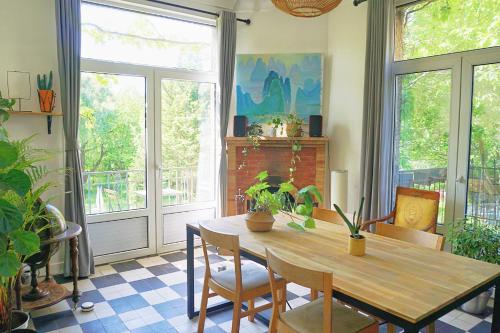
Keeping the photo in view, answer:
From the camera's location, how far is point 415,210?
3719 millimetres

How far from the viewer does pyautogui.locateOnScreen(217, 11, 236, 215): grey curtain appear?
466cm

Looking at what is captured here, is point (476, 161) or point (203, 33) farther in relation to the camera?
point (203, 33)

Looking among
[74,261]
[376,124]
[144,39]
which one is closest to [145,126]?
[144,39]

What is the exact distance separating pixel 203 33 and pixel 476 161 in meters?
3.21

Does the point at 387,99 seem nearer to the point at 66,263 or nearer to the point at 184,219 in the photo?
→ the point at 184,219

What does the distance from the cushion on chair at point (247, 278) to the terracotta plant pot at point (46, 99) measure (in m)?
2.23

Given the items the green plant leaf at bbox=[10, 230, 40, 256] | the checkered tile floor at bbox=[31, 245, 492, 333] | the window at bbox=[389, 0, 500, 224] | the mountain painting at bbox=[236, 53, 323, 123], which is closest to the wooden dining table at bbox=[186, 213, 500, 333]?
the checkered tile floor at bbox=[31, 245, 492, 333]

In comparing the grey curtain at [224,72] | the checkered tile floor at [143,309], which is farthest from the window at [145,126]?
the checkered tile floor at [143,309]

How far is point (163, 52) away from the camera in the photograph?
452 cm

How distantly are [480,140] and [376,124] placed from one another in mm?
942

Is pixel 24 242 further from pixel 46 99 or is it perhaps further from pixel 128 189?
pixel 128 189

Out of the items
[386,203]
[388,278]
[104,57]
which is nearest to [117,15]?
[104,57]

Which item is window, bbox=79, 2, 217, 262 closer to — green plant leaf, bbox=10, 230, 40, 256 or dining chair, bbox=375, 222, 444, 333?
green plant leaf, bbox=10, 230, 40, 256

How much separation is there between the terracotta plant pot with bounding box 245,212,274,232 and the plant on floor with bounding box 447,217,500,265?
1574 millimetres
